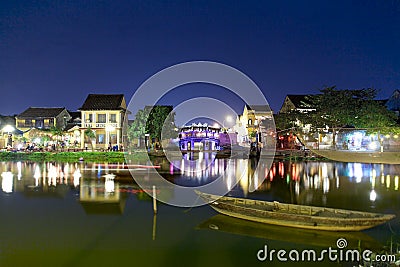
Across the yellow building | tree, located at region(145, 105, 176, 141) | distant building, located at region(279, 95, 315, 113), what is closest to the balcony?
the yellow building

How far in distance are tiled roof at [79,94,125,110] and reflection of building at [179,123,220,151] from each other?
92.0 ft

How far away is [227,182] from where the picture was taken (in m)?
23.8

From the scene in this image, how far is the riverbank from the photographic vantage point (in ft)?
117

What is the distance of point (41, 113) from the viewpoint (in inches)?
2031

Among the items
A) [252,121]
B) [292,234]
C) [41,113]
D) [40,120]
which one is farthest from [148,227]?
[252,121]

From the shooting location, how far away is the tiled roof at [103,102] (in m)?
43.8

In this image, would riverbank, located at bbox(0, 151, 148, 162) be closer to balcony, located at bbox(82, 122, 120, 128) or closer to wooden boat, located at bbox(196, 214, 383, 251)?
balcony, located at bbox(82, 122, 120, 128)

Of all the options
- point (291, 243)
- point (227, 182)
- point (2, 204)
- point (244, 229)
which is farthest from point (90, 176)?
point (291, 243)

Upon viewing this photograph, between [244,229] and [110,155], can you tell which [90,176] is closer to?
[110,155]

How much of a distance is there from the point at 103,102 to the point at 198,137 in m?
33.5

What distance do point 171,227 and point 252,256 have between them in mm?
3838

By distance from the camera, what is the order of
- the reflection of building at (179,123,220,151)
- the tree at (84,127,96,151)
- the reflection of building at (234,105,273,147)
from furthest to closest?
the reflection of building at (179,123,220,151)
the reflection of building at (234,105,273,147)
the tree at (84,127,96,151)

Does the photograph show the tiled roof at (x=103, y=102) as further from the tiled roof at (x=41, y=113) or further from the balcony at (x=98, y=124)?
the tiled roof at (x=41, y=113)

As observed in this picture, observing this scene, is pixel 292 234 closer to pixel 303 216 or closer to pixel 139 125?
pixel 303 216
